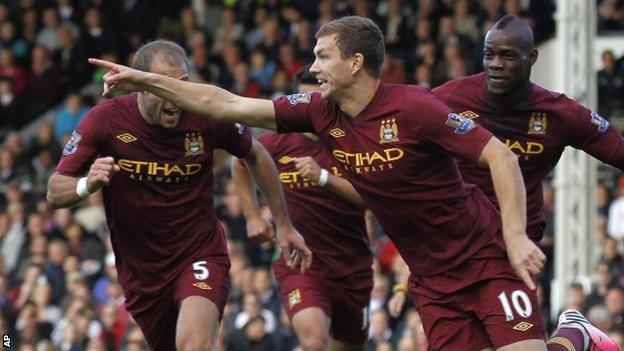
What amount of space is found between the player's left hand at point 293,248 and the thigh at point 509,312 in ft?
5.89

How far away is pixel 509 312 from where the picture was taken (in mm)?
8977

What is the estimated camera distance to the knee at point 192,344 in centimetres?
977

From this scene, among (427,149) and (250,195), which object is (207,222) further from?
(427,149)

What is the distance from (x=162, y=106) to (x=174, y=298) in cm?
125

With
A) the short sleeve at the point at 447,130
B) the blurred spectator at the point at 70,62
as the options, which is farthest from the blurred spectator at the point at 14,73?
the short sleeve at the point at 447,130

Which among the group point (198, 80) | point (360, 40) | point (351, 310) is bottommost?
point (198, 80)

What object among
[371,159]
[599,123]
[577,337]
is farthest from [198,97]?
[577,337]

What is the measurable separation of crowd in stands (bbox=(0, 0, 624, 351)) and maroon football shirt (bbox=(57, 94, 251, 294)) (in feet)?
18.8

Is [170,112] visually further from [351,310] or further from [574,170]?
[574,170]

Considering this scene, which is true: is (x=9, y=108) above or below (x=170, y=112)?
below

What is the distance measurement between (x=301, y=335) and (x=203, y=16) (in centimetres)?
1423

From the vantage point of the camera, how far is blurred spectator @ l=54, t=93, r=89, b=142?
2236 centimetres

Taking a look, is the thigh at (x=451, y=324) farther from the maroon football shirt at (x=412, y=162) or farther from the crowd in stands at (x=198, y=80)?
the crowd in stands at (x=198, y=80)

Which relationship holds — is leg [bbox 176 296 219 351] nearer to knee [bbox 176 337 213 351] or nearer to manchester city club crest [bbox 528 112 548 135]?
knee [bbox 176 337 213 351]
